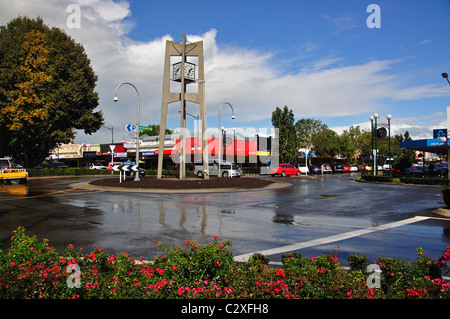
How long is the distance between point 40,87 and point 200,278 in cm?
3878

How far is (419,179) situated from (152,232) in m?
26.4

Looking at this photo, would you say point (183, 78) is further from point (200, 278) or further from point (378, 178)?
point (200, 278)

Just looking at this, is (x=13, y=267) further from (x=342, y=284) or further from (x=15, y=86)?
(x=15, y=86)

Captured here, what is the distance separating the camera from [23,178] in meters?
26.3

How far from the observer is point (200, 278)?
3.58m

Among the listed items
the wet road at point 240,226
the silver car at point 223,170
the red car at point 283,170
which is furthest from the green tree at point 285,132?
the wet road at point 240,226

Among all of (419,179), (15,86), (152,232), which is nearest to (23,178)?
(15,86)

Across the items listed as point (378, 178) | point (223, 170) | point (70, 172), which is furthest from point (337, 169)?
point (70, 172)

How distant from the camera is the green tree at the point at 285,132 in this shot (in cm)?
5119

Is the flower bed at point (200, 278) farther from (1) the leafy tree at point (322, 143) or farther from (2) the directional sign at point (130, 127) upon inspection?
(1) the leafy tree at point (322, 143)

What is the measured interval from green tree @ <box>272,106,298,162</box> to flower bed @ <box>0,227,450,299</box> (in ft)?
157

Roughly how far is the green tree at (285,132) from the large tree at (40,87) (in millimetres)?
27489

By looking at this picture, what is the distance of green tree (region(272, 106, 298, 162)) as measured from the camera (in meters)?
51.2
